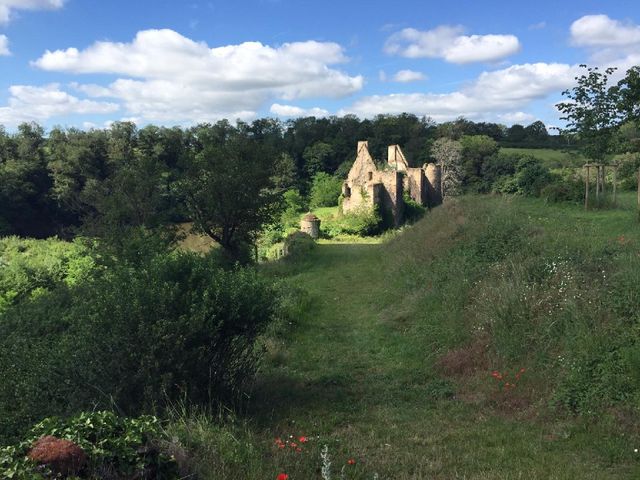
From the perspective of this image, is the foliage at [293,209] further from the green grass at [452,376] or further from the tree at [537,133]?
the tree at [537,133]

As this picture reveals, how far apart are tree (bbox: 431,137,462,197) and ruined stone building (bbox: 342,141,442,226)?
29.4 ft

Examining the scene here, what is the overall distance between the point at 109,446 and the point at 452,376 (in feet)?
17.8

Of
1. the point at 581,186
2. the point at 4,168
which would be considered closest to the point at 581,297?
the point at 581,186

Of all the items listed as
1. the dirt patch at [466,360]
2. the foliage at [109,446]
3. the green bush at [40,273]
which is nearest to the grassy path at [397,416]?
the dirt patch at [466,360]

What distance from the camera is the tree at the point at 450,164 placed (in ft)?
172

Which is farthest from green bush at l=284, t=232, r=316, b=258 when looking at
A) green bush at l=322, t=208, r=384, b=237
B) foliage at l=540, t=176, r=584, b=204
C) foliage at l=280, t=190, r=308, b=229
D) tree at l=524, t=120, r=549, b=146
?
tree at l=524, t=120, r=549, b=146

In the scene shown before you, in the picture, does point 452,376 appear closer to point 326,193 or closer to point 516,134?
point 326,193

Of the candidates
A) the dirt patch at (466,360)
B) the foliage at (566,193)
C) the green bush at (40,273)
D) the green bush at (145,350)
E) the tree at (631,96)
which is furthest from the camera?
the foliage at (566,193)

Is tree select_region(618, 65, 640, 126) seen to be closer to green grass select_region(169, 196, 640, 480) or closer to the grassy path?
green grass select_region(169, 196, 640, 480)

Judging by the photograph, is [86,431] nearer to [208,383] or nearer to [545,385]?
[208,383]

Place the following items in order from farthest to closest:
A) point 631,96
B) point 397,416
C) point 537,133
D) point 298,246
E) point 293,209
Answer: point 537,133, point 293,209, point 298,246, point 631,96, point 397,416

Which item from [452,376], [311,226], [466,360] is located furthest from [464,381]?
[311,226]

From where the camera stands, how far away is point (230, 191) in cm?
1988

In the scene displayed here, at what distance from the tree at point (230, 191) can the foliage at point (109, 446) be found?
16.8 meters
